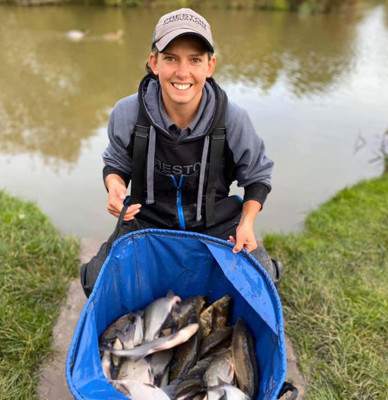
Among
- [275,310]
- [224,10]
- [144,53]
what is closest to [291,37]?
[144,53]

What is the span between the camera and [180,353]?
1.96m

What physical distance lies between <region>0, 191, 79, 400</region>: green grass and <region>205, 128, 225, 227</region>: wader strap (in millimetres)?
1116

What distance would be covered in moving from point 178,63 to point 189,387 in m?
1.53

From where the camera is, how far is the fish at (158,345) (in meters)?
1.81

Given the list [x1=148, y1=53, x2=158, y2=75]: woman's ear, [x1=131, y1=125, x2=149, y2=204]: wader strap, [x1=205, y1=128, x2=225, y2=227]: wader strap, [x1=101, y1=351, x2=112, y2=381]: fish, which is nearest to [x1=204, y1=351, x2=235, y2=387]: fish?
[x1=101, y1=351, x2=112, y2=381]: fish

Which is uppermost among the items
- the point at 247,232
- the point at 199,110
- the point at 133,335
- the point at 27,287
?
the point at 199,110

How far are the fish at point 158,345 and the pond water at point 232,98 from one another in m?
1.65

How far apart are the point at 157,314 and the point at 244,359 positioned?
0.53 metres

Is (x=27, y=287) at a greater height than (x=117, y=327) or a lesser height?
lesser

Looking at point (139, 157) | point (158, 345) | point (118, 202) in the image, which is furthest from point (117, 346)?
point (139, 157)

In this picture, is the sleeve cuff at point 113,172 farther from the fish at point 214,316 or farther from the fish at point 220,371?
the fish at point 220,371

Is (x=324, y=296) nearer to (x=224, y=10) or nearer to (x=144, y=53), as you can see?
(x=144, y=53)

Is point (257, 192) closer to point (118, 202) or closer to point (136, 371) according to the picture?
point (118, 202)

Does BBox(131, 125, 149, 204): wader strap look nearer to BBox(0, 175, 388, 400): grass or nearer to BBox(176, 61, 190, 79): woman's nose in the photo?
BBox(176, 61, 190, 79): woman's nose
